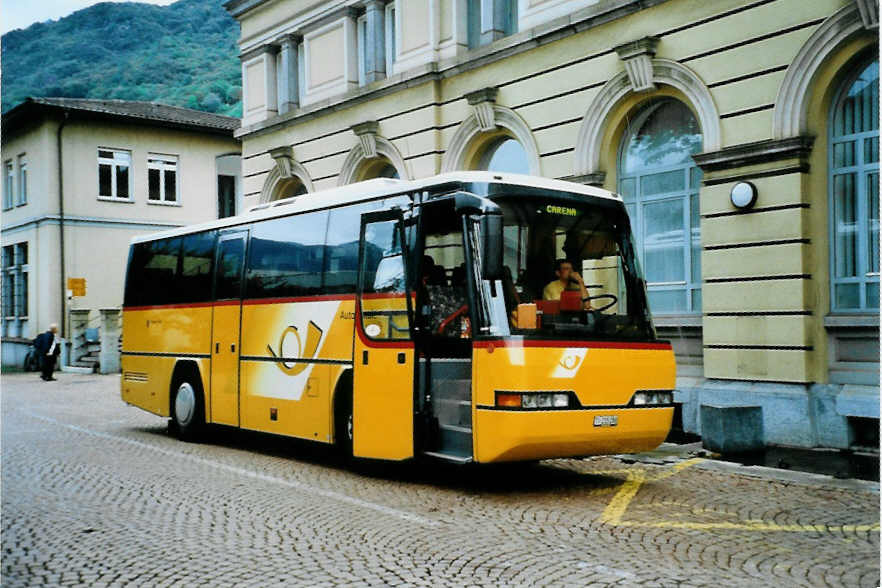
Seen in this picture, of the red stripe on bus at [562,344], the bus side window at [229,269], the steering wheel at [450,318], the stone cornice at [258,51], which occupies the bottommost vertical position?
the red stripe on bus at [562,344]

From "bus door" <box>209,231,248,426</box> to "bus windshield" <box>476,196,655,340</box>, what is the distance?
16.6 feet

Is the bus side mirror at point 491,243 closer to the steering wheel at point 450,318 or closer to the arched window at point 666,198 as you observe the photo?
the steering wheel at point 450,318

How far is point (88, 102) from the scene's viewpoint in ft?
133

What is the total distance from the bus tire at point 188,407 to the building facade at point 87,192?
23.3 meters

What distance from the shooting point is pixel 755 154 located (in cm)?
1327

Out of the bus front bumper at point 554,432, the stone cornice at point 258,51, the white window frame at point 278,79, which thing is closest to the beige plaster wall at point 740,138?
the bus front bumper at point 554,432

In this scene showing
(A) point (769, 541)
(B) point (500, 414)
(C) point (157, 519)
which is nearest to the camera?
(A) point (769, 541)

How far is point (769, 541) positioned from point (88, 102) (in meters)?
38.6

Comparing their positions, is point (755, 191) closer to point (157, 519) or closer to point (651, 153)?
point (651, 153)

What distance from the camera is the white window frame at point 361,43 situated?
71.4 feet

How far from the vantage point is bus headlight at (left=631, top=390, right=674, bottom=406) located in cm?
951

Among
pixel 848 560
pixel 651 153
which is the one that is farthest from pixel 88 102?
pixel 848 560

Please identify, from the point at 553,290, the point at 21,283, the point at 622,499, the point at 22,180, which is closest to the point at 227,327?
the point at 553,290

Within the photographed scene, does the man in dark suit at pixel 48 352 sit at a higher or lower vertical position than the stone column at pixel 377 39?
lower
